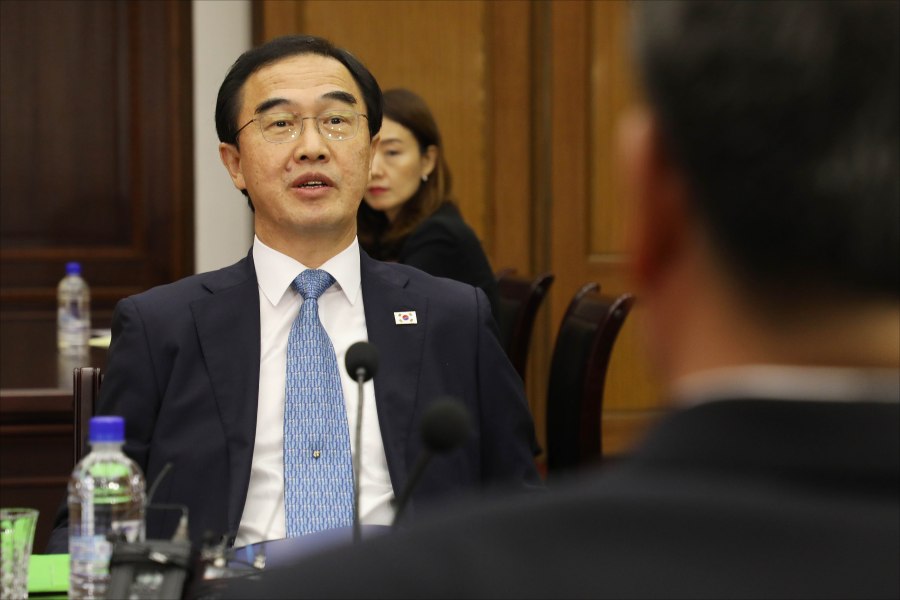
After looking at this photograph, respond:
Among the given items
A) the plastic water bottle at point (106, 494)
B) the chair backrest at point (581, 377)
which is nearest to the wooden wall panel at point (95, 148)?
the chair backrest at point (581, 377)

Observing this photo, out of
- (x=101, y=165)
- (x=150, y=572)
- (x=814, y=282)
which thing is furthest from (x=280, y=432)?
(x=101, y=165)

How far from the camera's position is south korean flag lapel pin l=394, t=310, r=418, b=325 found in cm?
211

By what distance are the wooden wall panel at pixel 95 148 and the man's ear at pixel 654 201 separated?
5.03m

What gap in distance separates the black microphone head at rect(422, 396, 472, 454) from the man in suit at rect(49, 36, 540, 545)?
73 centimetres

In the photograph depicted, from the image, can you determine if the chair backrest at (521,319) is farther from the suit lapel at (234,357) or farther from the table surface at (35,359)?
the suit lapel at (234,357)

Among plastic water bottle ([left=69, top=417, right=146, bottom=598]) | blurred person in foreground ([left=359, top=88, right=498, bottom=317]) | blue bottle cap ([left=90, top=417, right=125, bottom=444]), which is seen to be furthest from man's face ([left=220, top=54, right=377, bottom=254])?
blurred person in foreground ([left=359, top=88, right=498, bottom=317])

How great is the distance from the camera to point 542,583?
1.80ft

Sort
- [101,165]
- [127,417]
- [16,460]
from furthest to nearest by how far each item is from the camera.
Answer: [101,165] < [16,460] < [127,417]

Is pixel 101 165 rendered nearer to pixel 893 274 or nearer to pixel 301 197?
pixel 301 197

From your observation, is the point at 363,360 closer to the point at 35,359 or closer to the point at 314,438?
the point at 314,438

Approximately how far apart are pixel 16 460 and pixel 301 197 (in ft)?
4.06

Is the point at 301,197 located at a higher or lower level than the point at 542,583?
higher

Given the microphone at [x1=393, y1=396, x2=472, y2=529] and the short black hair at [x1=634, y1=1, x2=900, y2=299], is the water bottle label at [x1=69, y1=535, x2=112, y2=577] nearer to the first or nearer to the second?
the microphone at [x1=393, y1=396, x2=472, y2=529]

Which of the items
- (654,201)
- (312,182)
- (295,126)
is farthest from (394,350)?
(654,201)
